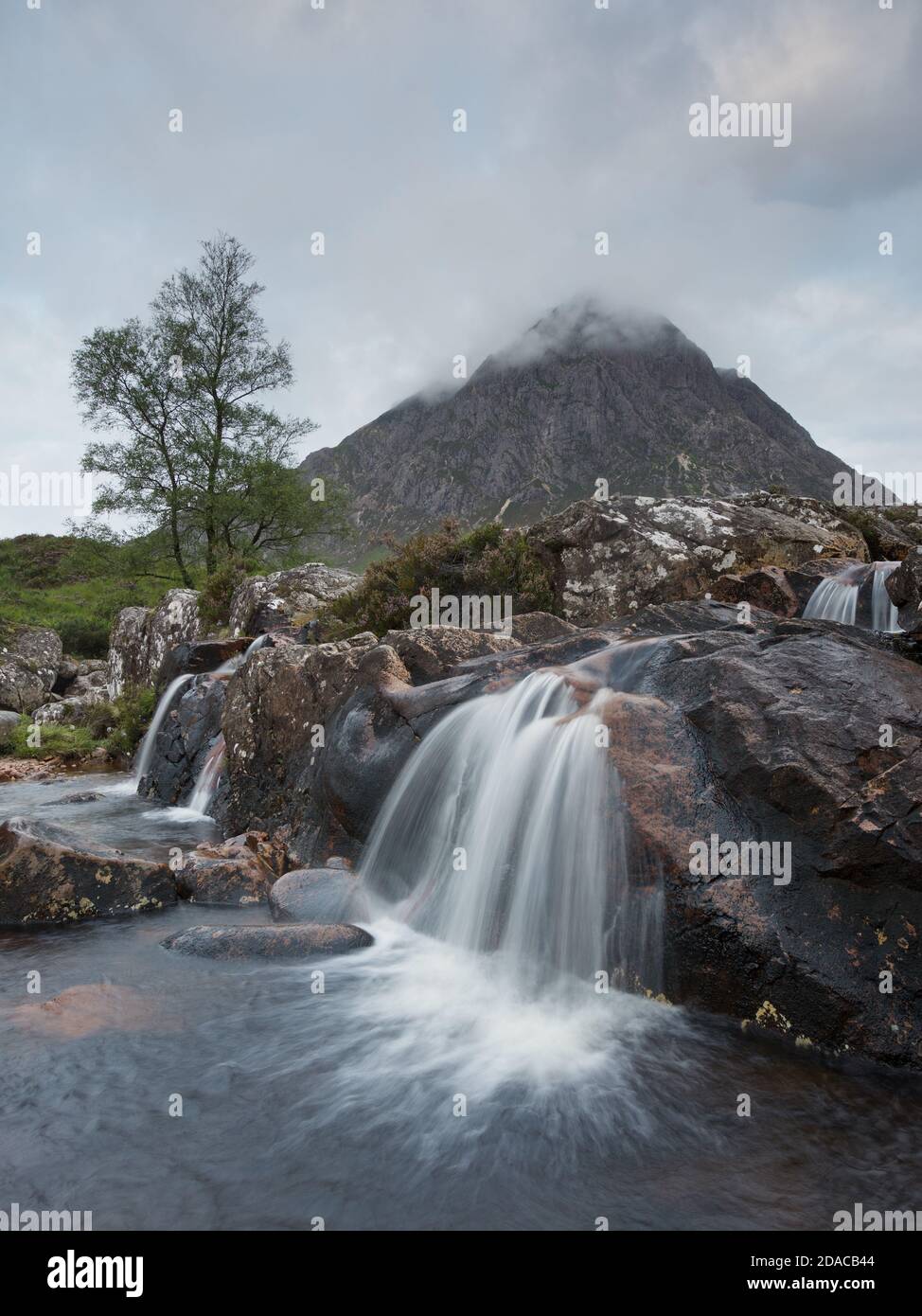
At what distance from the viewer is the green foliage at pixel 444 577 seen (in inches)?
602

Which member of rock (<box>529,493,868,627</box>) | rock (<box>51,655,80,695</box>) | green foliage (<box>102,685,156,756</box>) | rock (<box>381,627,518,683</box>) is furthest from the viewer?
rock (<box>51,655,80,695</box>)

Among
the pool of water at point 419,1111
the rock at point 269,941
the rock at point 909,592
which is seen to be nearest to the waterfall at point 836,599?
the rock at point 909,592

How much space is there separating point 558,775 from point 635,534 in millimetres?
8308

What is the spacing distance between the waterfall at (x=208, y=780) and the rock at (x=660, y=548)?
758 cm

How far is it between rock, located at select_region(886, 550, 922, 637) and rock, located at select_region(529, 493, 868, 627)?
18.4 ft

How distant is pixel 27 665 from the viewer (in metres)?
26.3

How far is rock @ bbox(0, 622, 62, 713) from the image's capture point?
24734 millimetres

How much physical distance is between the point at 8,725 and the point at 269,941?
17.9 m

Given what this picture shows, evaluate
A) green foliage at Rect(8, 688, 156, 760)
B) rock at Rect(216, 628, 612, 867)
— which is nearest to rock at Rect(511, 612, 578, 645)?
rock at Rect(216, 628, 612, 867)

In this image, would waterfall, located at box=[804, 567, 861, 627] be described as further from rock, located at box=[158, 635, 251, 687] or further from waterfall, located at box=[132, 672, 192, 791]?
waterfall, located at box=[132, 672, 192, 791]

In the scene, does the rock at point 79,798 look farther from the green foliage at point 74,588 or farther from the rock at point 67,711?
the green foliage at point 74,588

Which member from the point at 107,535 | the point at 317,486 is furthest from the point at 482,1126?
the point at 107,535

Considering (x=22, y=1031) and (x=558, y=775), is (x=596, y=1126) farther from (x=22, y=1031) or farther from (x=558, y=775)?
(x=22, y=1031)

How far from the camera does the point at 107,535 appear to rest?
28.8 metres
